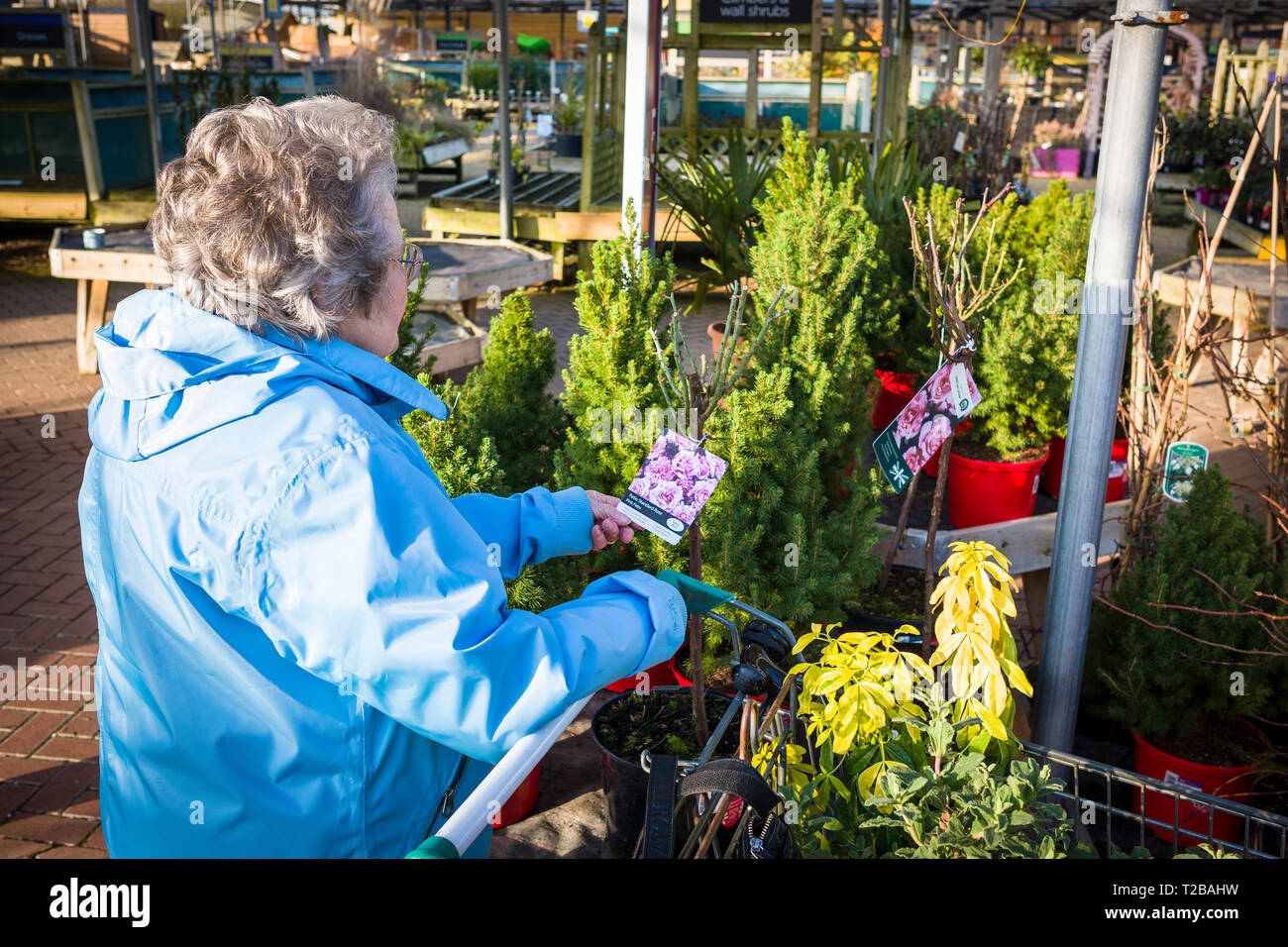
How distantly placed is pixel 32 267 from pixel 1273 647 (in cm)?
1062

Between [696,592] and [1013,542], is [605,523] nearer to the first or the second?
[696,592]

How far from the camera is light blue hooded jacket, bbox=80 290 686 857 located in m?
1.15

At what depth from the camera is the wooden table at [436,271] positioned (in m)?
5.71

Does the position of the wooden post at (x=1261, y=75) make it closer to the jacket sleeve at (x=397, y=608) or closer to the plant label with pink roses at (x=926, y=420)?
the plant label with pink roses at (x=926, y=420)

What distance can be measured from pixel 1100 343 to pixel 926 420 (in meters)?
0.43

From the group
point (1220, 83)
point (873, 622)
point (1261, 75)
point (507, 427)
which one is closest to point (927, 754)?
point (873, 622)

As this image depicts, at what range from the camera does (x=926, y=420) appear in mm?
2467

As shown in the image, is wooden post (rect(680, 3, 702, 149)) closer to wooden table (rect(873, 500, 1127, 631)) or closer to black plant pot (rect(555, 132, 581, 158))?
black plant pot (rect(555, 132, 581, 158))

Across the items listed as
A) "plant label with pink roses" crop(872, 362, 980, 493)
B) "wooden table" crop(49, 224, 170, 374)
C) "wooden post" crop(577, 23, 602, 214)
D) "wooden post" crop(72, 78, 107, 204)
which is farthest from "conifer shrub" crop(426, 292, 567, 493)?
"wooden post" crop(72, 78, 107, 204)

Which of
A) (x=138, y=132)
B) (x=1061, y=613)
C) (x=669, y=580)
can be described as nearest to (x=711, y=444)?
(x=1061, y=613)

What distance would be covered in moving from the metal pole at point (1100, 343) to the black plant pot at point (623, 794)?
768 mm

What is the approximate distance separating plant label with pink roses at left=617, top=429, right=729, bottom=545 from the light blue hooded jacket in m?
0.45

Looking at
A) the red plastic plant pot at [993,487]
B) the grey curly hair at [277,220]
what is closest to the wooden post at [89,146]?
the red plastic plant pot at [993,487]
